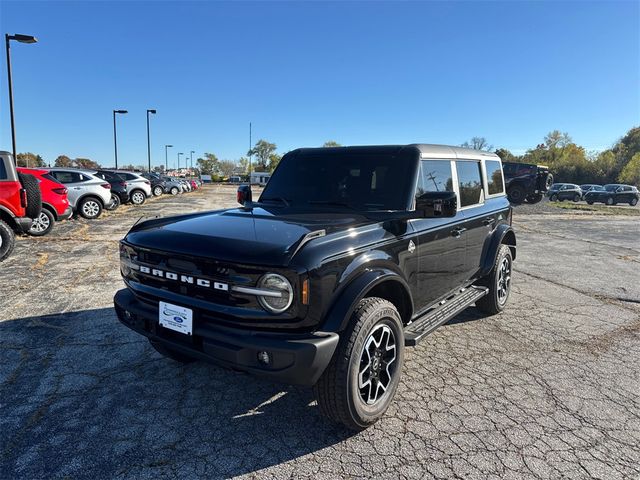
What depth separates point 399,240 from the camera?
122 inches

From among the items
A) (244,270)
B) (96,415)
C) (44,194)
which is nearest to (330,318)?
(244,270)

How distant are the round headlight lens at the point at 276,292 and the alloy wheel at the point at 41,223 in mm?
10000

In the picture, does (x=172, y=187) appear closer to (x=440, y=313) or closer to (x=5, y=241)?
(x=5, y=241)

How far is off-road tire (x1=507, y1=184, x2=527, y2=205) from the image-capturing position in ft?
73.7

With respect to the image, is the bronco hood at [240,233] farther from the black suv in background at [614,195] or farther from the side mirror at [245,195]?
the black suv in background at [614,195]

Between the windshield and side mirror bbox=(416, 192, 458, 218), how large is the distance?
29 cm

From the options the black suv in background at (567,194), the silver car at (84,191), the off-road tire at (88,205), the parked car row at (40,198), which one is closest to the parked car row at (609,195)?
the black suv in background at (567,194)

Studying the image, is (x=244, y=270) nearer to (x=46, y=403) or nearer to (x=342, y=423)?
(x=342, y=423)

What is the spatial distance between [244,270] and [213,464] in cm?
114

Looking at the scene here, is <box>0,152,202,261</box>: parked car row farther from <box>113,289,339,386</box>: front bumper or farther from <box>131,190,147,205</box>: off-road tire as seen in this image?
<box>113,289,339,386</box>: front bumper

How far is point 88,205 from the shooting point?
1377 cm

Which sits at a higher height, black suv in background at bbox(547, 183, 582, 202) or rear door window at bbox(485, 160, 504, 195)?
rear door window at bbox(485, 160, 504, 195)

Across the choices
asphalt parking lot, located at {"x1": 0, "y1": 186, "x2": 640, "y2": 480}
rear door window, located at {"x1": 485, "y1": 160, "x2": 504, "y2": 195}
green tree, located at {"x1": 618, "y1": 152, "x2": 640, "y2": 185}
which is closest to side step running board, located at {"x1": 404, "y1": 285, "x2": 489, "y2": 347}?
asphalt parking lot, located at {"x1": 0, "y1": 186, "x2": 640, "y2": 480}

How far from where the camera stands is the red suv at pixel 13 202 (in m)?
7.51
